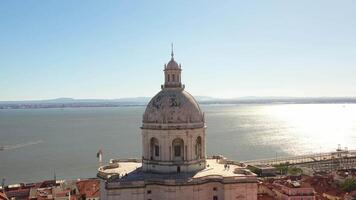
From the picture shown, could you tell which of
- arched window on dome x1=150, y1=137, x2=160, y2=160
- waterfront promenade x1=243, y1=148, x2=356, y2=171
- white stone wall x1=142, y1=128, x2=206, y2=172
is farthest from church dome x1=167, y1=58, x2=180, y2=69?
waterfront promenade x1=243, y1=148, x2=356, y2=171

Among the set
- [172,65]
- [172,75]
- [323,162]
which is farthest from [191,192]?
[323,162]

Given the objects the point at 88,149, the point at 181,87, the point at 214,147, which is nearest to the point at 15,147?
the point at 88,149

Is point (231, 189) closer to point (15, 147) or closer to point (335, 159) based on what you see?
point (335, 159)

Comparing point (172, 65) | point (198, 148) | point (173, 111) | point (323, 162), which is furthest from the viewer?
point (323, 162)

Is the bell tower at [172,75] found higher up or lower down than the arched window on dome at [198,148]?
higher up

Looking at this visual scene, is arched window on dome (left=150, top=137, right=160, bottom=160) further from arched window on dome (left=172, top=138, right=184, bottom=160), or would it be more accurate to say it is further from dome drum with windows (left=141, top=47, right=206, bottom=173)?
arched window on dome (left=172, top=138, right=184, bottom=160)

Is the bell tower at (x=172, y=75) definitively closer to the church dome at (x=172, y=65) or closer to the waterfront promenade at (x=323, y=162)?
the church dome at (x=172, y=65)

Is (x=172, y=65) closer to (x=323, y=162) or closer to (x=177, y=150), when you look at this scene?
(x=177, y=150)

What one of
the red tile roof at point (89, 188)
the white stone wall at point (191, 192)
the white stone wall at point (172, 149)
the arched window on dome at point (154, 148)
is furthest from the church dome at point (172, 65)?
the red tile roof at point (89, 188)
